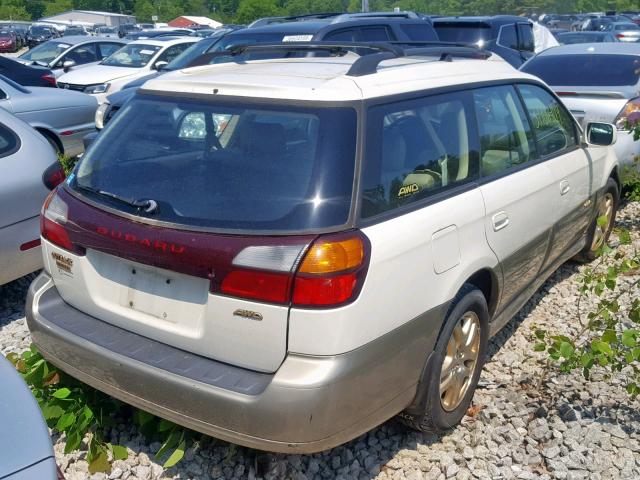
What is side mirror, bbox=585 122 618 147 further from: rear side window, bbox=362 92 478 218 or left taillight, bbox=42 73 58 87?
left taillight, bbox=42 73 58 87

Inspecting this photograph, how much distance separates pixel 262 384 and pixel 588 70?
22.8 ft

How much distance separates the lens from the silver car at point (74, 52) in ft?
49.9

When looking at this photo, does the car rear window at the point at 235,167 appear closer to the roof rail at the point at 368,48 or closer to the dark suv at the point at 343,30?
the roof rail at the point at 368,48

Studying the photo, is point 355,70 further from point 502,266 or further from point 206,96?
point 502,266

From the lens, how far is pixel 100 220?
2828mm

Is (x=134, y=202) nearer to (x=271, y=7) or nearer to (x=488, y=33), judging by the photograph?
(x=488, y=33)

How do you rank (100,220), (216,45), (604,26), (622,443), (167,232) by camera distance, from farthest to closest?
(604,26) → (216,45) → (622,443) → (100,220) → (167,232)

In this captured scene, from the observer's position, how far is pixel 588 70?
802 cm

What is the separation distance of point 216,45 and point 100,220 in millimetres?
6800

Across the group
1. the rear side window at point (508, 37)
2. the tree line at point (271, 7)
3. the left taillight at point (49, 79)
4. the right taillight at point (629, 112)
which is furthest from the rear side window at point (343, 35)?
the tree line at point (271, 7)

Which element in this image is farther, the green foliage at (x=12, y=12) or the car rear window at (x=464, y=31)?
the green foliage at (x=12, y=12)

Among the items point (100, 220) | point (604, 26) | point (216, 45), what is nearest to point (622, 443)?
point (100, 220)

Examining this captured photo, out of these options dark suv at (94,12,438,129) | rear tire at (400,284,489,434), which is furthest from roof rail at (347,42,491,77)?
dark suv at (94,12,438,129)

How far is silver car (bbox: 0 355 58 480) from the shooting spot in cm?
167
